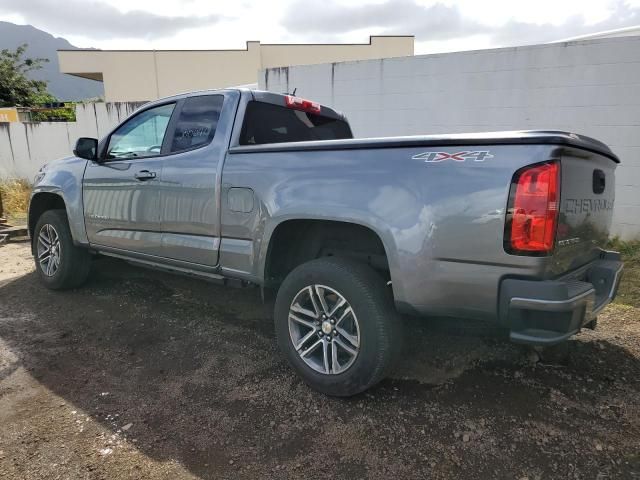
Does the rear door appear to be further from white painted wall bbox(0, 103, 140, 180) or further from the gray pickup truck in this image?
white painted wall bbox(0, 103, 140, 180)

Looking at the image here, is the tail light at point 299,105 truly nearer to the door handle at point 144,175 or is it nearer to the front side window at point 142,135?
the front side window at point 142,135

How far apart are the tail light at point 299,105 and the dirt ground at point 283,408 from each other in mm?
1847

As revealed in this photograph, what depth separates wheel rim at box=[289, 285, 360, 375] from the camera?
2.85 m

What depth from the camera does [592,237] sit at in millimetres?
2803

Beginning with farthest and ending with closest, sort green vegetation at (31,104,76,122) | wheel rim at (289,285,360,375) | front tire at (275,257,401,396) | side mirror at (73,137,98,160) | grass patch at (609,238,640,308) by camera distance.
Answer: green vegetation at (31,104,76,122), grass patch at (609,238,640,308), side mirror at (73,137,98,160), wheel rim at (289,285,360,375), front tire at (275,257,401,396)

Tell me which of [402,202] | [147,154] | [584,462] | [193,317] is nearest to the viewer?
[584,462]

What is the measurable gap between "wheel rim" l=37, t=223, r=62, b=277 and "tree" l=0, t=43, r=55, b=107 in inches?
979

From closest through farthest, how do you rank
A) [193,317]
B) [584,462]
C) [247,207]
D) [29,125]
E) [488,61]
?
1. [584,462]
2. [247,207]
3. [193,317]
4. [488,61]
5. [29,125]

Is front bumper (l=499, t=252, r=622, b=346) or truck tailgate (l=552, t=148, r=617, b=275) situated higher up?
truck tailgate (l=552, t=148, r=617, b=275)

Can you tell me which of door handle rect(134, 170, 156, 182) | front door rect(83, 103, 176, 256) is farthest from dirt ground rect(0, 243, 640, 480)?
door handle rect(134, 170, 156, 182)

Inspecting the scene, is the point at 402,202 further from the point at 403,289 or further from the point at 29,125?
the point at 29,125

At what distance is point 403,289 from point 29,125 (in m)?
13.4

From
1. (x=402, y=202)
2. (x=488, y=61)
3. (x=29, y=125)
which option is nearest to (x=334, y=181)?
(x=402, y=202)

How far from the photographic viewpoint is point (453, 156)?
2.38 meters
